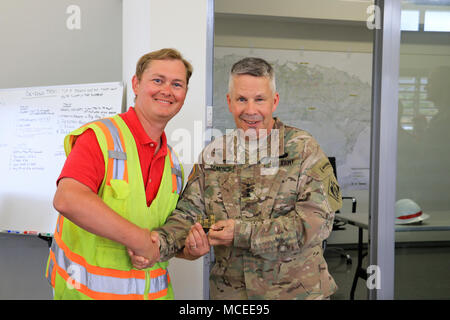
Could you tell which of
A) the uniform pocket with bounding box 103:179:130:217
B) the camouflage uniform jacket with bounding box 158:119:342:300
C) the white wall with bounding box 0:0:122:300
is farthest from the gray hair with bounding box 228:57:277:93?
the white wall with bounding box 0:0:122:300

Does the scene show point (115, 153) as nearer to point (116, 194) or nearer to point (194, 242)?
point (116, 194)

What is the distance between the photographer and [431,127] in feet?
9.46

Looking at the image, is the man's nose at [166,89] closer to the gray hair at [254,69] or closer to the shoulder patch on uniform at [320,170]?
the gray hair at [254,69]

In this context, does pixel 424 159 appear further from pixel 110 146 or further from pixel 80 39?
pixel 80 39

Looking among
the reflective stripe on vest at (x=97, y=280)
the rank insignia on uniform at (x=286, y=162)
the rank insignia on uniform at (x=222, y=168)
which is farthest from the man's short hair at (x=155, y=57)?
the reflective stripe on vest at (x=97, y=280)

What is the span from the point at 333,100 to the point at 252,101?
3921mm

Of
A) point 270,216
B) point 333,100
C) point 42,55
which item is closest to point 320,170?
point 270,216

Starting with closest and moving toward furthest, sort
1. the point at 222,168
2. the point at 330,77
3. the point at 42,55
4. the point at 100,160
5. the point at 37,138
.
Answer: the point at 100,160 < the point at 222,168 < the point at 37,138 < the point at 42,55 < the point at 330,77

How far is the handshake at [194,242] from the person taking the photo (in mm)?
1379

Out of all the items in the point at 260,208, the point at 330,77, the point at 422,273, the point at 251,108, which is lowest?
the point at 422,273

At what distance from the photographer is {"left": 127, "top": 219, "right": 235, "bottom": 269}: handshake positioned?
54.3 inches

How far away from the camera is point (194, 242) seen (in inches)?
58.1
